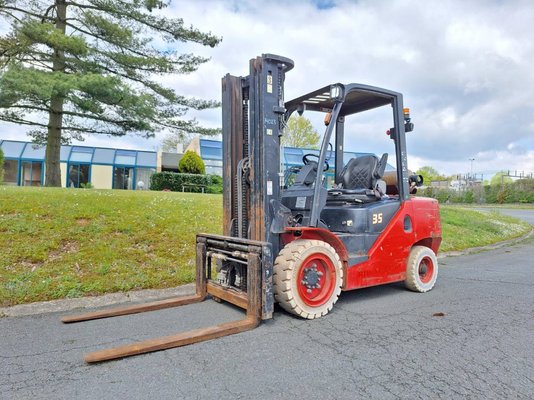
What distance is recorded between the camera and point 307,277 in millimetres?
4773

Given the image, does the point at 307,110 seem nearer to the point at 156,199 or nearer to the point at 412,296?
the point at 412,296

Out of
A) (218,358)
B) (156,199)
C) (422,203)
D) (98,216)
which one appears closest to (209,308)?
(218,358)

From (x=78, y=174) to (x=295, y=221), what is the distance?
27.8 m

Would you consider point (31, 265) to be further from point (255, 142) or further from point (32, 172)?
point (32, 172)

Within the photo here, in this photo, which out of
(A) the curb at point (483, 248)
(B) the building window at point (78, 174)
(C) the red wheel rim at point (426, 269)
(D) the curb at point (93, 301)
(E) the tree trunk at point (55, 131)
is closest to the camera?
(D) the curb at point (93, 301)

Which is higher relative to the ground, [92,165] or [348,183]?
[92,165]

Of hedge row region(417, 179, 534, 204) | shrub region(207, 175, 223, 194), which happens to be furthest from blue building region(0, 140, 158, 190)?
hedge row region(417, 179, 534, 204)

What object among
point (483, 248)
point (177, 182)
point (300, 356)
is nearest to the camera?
point (300, 356)

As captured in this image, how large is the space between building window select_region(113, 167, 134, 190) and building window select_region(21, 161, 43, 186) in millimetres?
5121

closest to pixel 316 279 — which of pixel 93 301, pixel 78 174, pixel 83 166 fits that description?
pixel 93 301

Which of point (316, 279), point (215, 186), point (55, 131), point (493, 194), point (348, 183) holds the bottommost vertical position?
point (316, 279)

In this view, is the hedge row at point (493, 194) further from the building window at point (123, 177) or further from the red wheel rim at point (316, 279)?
the red wheel rim at point (316, 279)

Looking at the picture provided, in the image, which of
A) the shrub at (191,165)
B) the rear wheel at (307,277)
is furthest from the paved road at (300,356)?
the shrub at (191,165)

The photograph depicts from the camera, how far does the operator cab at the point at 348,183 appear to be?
5117mm
